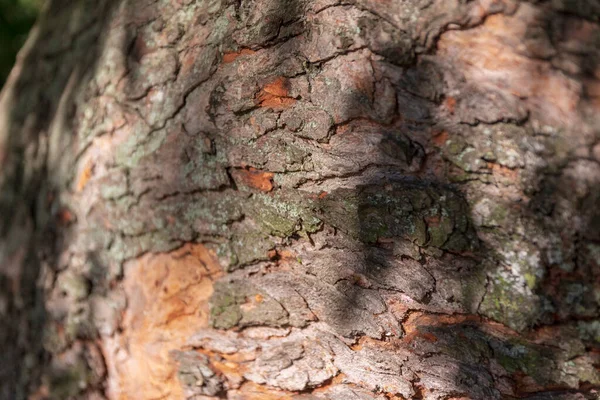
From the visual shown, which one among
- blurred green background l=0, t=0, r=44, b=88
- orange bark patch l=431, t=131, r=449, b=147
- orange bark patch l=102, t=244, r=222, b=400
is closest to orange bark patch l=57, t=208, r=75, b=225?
orange bark patch l=102, t=244, r=222, b=400

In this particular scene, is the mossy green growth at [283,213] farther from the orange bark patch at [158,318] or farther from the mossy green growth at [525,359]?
the mossy green growth at [525,359]

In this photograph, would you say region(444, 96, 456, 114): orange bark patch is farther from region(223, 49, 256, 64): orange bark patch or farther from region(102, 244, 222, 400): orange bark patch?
region(102, 244, 222, 400): orange bark patch

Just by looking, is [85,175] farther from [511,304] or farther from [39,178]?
[511,304]

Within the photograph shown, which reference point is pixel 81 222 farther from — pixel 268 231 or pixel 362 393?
pixel 362 393

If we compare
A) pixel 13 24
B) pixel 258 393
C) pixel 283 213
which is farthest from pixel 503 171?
pixel 13 24

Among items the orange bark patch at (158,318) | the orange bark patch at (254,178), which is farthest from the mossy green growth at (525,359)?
the orange bark patch at (158,318)
